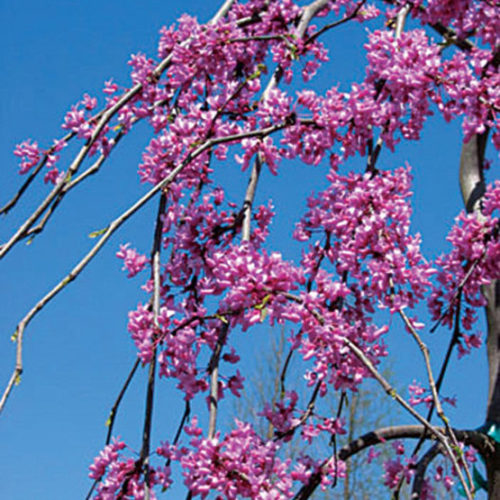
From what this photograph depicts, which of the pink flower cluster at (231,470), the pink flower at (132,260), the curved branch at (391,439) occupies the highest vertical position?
the pink flower at (132,260)

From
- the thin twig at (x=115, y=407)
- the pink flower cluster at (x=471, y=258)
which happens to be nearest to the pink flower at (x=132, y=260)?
the thin twig at (x=115, y=407)

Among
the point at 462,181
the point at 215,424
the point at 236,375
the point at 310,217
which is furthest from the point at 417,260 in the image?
the point at 462,181

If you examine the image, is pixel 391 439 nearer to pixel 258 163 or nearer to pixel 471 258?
pixel 471 258

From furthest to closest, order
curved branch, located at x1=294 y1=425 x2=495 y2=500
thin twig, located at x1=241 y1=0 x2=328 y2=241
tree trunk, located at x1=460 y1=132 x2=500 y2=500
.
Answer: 1. tree trunk, located at x1=460 y1=132 x2=500 y2=500
2. curved branch, located at x1=294 y1=425 x2=495 y2=500
3. thin twig, located at x1=241 y1=0 x2=328 y2=241

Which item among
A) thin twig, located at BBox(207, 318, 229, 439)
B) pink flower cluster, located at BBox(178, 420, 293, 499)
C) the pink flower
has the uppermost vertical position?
the pink flower

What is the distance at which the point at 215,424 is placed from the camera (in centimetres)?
227

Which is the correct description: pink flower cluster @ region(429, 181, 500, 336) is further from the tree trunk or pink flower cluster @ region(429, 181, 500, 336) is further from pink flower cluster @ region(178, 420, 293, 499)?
pink flower cluster @ region(178, 420, 293, 499)

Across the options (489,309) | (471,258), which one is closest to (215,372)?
(471,258)

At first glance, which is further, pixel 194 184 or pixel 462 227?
pixel 462 227

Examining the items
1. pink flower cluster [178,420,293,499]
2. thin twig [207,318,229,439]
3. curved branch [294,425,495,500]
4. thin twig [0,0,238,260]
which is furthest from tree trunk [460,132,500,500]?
pink flower cluster [178,420,293,499]

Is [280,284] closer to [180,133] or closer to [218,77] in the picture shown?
[180,133]

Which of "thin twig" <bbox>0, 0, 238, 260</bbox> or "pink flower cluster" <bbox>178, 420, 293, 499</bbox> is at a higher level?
"thin twig" <bbox>0, 0, 238, 260</bbox>

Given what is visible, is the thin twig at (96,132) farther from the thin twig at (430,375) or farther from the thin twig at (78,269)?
the thin twig at (430,375)

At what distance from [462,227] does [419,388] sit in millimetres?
912
